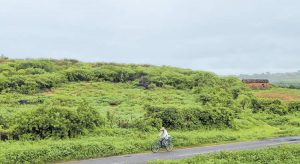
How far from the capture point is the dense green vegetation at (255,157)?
76.0 ft

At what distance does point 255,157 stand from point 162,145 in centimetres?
704

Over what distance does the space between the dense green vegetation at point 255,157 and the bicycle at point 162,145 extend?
5.30 m

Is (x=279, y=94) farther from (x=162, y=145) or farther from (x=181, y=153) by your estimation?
(x=181, y=153)

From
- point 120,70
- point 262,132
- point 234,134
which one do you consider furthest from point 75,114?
point 120,70

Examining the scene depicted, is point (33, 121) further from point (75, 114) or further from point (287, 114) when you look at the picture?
point (287, 114)

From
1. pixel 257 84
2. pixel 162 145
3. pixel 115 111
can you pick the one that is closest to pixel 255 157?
pixel 162 145

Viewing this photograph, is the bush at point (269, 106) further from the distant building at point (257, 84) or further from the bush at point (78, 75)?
the bush at point (78, 75)

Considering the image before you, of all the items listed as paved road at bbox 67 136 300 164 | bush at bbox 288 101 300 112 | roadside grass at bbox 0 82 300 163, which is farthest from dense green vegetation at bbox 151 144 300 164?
bush at bbox 288 101 300 112

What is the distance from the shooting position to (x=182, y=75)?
201 feet

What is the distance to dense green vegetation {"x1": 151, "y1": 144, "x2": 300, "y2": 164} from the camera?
23.2m

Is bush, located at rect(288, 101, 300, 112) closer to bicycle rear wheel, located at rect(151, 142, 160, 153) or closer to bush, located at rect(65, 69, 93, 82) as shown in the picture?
bicycle rear wheel, located at rect(151, 142, 160, 153)

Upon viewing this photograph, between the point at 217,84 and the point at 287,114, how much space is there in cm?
1533

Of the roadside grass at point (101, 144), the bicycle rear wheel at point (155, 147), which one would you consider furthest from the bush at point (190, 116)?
the bicycle rear wheel at point (155, 147)

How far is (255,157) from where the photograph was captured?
24484mm
